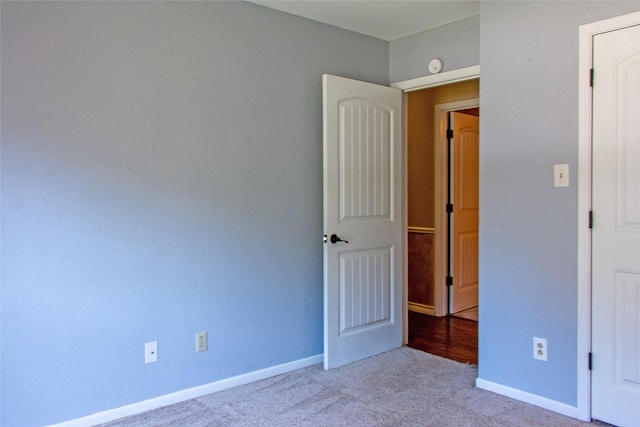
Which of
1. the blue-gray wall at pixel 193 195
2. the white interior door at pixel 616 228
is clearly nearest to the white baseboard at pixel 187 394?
the blue-gray wall at pixel 193 195

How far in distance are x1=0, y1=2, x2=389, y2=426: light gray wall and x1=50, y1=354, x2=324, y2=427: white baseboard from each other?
0.05 meters

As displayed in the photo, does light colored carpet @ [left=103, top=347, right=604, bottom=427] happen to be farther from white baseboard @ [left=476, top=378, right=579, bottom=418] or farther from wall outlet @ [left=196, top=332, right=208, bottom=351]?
wall outlet @ [left=196, top=332, right=208, bottom=351]

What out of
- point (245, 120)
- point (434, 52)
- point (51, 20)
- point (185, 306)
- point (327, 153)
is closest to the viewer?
point (51, 20)

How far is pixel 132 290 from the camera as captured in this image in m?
2.59

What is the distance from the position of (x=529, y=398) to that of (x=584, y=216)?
1.06m

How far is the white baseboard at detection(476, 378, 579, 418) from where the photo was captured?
2.56m

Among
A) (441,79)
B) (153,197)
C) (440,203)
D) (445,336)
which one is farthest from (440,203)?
(153,197)

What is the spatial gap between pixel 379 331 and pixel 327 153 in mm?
1384

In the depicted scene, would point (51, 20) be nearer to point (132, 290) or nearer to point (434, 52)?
point (132, 290)

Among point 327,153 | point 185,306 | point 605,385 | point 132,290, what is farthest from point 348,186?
point 605,385

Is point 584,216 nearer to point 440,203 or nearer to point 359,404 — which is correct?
point 359,404

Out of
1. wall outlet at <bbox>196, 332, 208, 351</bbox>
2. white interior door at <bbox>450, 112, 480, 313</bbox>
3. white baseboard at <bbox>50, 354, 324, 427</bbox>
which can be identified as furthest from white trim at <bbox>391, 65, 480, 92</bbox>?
wall outlet at <bbox>196, 332, 208, 351</bbox>

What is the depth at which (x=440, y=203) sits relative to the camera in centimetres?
480

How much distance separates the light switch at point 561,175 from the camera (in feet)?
8.32
